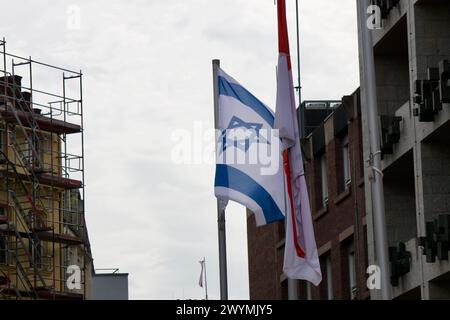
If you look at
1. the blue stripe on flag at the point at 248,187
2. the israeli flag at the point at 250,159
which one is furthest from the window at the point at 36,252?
the blue stripe on flag at the point at 248,187

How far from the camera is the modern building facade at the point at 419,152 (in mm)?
32188

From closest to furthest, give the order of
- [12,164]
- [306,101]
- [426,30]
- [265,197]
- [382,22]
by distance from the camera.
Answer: [265,197] → [426,30] → [382,22] → [306,101] → [12,164]

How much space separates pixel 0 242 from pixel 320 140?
23.8 meters

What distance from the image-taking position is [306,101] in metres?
53.2

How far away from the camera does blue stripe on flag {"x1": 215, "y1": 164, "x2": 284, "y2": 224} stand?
2583 centimetres

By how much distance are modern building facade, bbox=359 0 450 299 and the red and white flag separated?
23.0ft

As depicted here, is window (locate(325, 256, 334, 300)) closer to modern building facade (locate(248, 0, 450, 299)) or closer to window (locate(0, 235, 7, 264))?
modern building facade (locate(248, 0, 450, 299))

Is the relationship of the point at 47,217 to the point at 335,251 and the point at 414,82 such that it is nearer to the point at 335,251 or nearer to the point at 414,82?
the point at 335,251

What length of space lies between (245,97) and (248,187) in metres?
2.07

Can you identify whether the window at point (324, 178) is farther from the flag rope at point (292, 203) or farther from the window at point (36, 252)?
the window at point (36, 252)

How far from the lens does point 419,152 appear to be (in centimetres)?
3366

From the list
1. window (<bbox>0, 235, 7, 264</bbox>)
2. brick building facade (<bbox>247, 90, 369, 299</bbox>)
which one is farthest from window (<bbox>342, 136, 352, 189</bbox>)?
window (<bbox>0, 235, 7, 264</bbox>)
